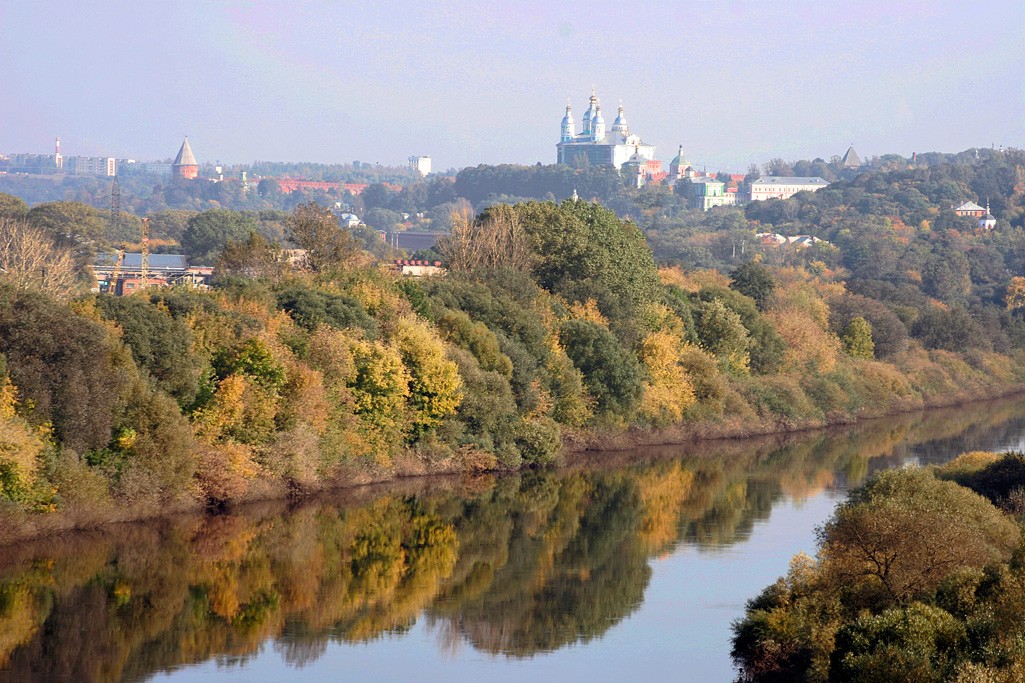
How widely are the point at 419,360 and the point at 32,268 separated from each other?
41.5ft

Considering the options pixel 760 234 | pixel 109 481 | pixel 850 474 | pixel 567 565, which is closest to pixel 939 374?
pixel 850 474

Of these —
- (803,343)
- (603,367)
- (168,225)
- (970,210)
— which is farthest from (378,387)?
(970,210)

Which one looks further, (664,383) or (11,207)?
(11,207)

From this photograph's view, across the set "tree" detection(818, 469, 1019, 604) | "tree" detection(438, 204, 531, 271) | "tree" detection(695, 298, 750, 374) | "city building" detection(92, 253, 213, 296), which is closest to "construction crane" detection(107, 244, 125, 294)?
"city building" detection(92, 253, 213, 296)

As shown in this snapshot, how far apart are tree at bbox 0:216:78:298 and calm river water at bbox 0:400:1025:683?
25.7 feet

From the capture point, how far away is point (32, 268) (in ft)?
145

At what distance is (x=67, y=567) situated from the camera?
90.5 ft

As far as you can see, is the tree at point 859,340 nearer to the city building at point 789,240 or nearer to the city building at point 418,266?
the city building at point 418,266

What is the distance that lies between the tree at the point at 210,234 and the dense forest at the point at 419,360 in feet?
22.3

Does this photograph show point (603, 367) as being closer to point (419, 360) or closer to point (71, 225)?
point (419, 360)

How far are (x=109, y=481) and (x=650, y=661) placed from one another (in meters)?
12.6

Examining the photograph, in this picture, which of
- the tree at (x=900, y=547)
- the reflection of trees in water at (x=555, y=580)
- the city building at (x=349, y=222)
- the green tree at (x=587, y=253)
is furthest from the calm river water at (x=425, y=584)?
the city building at (x=349, y=222)

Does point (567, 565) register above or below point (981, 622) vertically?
below

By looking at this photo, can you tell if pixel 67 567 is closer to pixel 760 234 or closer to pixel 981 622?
pixel 981 622
